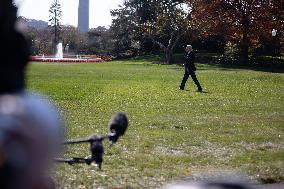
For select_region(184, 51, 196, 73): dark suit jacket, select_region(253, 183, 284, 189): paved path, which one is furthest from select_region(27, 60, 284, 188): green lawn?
select_region(184, 51, 196, 73): dark suit jacket

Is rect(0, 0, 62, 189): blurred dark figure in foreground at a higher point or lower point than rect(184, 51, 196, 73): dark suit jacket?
higher

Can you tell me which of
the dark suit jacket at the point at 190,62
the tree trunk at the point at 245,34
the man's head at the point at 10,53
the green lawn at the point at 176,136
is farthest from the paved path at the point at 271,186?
the tree trunk at the point at 245,34

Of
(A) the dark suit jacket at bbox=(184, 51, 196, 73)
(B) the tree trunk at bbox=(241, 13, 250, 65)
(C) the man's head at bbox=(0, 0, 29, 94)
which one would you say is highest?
(B) the tree trunk at bbox=(241, 13, 250, 65)

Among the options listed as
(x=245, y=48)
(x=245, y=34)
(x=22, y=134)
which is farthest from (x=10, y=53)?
(x=245, y=48)

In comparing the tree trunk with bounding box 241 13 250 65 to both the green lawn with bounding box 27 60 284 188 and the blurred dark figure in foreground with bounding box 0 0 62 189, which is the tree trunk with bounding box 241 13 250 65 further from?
the blurred dark figure in foreground with bounding box 0 0 62 189

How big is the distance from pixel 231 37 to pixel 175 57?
30.2 ft

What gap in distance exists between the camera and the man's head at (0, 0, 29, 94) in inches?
48.6

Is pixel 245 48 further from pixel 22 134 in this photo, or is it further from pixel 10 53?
pixel 22 134

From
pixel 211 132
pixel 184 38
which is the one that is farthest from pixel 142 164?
pixel 184 38

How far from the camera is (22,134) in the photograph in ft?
3.49

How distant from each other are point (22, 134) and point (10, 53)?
31cm

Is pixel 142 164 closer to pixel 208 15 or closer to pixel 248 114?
pixel 248 114

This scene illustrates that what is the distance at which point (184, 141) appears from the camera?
967cm

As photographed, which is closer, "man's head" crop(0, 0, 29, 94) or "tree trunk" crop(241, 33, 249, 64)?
"man's head" crop(0, 0, 29, 94)
